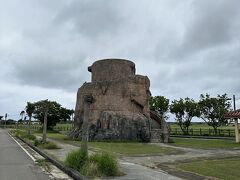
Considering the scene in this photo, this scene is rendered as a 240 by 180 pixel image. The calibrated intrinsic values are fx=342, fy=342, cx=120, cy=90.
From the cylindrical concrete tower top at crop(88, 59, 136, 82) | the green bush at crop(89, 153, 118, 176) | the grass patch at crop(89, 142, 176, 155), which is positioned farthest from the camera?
the cylindrical concrete tower top at crop(88, 59, 136, 82)

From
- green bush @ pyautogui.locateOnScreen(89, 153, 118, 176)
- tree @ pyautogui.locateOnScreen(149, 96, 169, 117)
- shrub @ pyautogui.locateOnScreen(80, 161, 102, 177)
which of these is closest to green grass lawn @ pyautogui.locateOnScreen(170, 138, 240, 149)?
green bush @ pyautogui.locateOnScreen(89, 153, 118, 176)

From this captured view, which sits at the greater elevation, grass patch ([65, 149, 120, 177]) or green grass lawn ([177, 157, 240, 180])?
grass patch ([65, 149, 120, 177])

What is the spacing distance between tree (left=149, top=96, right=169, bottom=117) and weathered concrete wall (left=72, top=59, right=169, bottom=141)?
16.0m

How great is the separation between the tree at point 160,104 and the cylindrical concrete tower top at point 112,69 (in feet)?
53.3

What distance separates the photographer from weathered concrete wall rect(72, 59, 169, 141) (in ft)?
109

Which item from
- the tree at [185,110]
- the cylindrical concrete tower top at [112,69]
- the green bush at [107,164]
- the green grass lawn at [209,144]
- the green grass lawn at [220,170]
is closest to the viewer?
the green bush at [107,164]

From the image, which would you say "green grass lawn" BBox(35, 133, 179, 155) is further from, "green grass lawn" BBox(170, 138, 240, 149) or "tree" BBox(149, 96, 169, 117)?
"tree" BBox(149, 96, 169, 117)

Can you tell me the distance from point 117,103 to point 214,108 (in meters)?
17.3

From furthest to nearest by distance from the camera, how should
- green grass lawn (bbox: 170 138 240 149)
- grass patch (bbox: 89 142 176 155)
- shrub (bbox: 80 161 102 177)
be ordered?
1. green grass lawn (bbox: 170 138 240 149)
2. grass patch (bbox: 89 142 176 155)
3. shrub (bbox: 80 161 102 177)

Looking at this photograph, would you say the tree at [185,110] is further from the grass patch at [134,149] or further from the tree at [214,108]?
the grass patch at [134,149]

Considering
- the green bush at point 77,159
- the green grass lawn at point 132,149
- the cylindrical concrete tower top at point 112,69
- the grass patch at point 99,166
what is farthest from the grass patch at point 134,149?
the cylindrical concrete tower top at point 112,69

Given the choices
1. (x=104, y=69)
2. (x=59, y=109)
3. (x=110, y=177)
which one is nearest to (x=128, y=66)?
(x=104, y=69)

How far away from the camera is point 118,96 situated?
34750 mm

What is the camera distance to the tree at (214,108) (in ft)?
149
